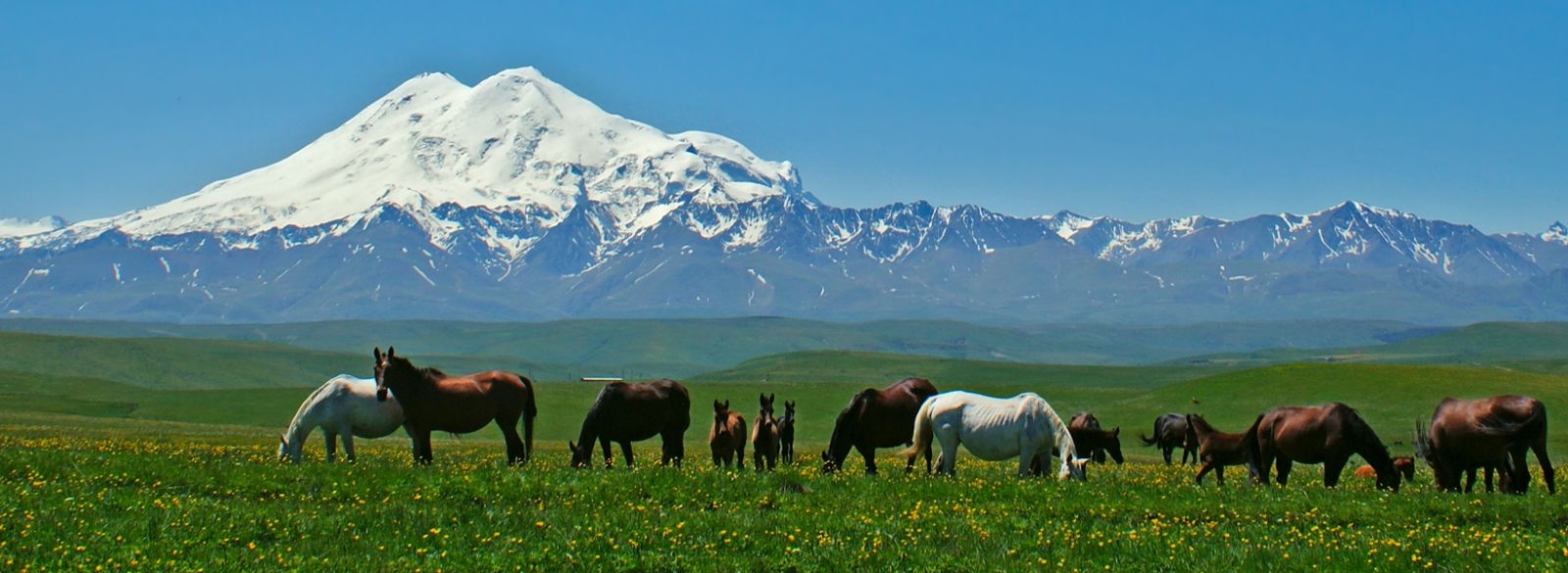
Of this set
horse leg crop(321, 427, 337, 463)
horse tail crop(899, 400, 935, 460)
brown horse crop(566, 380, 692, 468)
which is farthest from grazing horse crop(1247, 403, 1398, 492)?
horse leg crop(321, 427, 337, 463)

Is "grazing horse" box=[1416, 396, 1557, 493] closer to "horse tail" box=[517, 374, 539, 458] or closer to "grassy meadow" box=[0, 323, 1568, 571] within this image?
"grassy meadow" box=[0, 323, 1568, 571]

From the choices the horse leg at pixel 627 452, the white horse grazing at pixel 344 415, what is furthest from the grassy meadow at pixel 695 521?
the horse leg at pixel 627 452

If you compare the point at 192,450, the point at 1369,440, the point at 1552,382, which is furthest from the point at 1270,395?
the point at 192,450

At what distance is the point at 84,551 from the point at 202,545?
4.38 ft

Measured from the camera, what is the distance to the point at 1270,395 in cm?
10412

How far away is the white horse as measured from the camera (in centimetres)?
2902

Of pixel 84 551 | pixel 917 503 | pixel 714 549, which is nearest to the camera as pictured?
pixel 84 551

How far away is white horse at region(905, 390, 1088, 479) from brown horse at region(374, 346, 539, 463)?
9.14 metres

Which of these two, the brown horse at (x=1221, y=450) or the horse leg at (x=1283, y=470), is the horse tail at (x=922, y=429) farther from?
the horse leg at (x=1283, y=470)

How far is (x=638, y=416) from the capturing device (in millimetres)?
31797

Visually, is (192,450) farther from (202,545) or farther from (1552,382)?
(1552,382)

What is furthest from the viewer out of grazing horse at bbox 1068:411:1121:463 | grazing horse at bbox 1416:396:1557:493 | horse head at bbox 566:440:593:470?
grazing horse at bbox 1068:411:1121:463

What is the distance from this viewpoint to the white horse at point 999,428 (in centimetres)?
2902

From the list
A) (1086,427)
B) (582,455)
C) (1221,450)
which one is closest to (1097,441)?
(1086,427)
